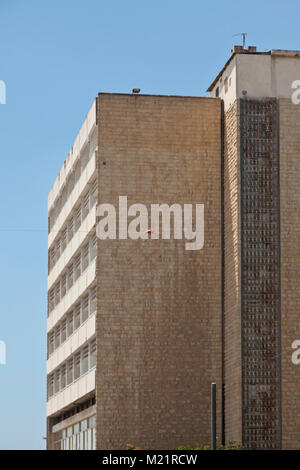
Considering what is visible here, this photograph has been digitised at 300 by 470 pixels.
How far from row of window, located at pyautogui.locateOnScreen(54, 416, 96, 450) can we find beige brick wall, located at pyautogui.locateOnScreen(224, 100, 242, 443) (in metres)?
5.62

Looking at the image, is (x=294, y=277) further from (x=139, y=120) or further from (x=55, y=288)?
(x=55, y=288)

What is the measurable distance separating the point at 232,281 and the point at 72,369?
36.8 feet

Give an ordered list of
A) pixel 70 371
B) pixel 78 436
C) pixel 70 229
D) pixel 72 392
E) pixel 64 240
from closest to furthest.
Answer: pixel 78 436 → pixel 72 392 → pixel 70 371 → pixel 70 229 → pixel 64 240

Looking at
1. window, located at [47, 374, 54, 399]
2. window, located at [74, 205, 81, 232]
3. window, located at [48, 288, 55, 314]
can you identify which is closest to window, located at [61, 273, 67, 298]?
window, located at [48, 288, 55, 314]

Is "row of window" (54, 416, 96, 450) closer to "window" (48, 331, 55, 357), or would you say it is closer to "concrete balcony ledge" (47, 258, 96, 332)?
"window" (48, 331, 55, 357)

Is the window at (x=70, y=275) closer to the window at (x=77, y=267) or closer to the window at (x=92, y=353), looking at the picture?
the window at (x=77, y=267)

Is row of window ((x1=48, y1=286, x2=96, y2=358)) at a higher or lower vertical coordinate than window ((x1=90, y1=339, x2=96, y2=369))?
higher

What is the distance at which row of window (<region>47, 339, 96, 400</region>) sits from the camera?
5053 centimetres

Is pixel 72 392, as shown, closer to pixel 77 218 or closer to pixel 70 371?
pixel 70 371

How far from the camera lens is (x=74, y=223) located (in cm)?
5691

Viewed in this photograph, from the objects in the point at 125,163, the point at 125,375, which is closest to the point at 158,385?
the point at 125,375

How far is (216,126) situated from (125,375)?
10507 mm

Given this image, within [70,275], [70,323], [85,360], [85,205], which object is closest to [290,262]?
[85,360]

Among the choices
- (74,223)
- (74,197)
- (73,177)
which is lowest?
(74,223)
